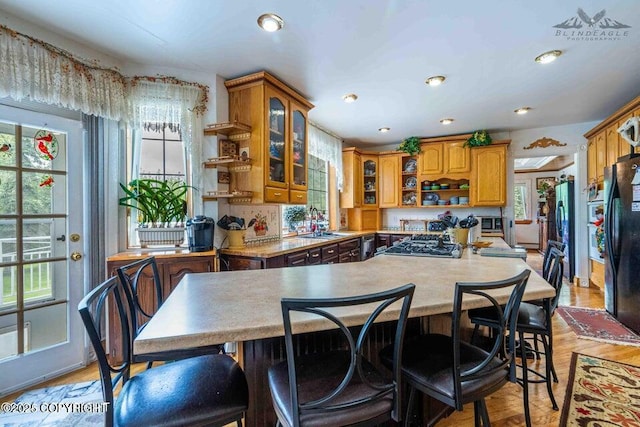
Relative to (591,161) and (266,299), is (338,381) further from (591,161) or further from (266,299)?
(591,161)

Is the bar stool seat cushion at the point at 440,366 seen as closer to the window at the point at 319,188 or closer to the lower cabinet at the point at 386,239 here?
the window at the point at 319,188

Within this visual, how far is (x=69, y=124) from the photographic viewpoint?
2.24m

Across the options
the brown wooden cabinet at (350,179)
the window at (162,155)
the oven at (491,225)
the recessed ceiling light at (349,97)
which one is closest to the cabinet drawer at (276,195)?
the window at (162,155)

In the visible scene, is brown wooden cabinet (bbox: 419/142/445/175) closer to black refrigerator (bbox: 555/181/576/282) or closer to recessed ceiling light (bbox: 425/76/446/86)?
black refrigerator (bbox: 555/181/576/282)

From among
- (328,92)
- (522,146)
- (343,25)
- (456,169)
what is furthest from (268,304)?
(522,146)

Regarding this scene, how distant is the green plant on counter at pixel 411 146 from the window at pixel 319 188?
1.41m

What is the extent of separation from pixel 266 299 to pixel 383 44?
2088 millimetres

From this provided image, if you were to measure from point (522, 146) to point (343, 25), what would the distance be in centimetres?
413

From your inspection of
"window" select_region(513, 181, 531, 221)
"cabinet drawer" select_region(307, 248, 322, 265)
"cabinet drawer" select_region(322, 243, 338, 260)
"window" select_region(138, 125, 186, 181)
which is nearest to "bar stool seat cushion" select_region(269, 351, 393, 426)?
"cabinet drawer" select_region(307, 248, 322, 265)

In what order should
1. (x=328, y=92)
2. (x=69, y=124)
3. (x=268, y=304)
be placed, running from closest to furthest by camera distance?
(x=268, y=304), (x=69, y=124), (x=328, y=92)

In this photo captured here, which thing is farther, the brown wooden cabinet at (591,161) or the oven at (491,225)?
the oven at (491,225)

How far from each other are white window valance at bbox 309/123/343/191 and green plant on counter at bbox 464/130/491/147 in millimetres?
2137

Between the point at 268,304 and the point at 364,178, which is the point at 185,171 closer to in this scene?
the point at 268,304

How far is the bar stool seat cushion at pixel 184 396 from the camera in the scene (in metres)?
0.91
